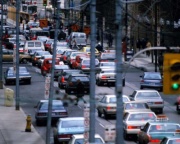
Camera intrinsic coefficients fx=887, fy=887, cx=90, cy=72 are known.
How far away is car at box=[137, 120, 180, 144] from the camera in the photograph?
31.4 m

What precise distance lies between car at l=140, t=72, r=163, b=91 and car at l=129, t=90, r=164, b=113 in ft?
24.3

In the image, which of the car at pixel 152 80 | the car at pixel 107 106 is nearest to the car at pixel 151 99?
the car at pixel 107 106

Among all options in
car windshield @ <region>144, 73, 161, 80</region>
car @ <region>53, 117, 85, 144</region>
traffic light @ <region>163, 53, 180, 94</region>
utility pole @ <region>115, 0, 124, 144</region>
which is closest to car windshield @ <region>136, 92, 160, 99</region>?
car windshield @ <region>144, 73, 161, 80</region>

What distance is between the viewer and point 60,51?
73.8 meters

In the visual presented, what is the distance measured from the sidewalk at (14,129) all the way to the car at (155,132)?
4964 millimetres

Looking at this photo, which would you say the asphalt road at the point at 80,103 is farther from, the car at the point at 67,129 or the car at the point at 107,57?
the car at the point at 67,129

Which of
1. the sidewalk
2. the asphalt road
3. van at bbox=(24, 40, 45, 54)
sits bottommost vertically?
the sidewalk

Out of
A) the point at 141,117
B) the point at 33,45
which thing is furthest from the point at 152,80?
the point at 33,45

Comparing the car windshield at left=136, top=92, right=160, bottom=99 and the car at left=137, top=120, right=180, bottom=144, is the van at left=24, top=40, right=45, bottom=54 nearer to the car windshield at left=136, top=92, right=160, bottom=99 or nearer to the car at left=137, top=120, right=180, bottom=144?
the car windshield at left=136, top=92, right=160, bottom=99

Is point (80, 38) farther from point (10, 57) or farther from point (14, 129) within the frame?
point (14, 129)

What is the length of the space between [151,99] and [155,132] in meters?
11.9

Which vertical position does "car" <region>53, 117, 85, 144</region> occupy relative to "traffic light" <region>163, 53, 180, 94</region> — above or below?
below

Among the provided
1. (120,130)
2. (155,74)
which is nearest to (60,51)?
(155,74)

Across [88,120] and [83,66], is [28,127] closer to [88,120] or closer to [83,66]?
[88,120]
